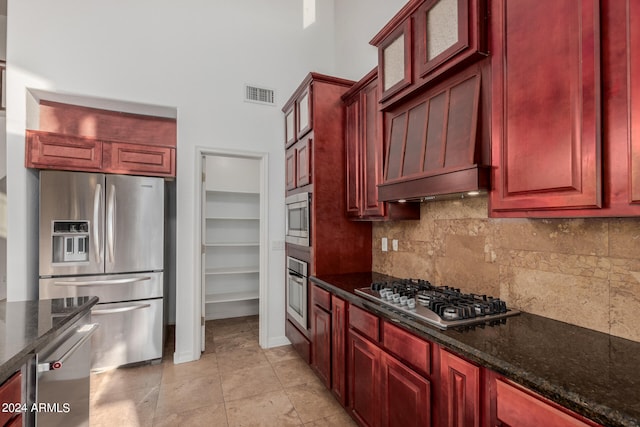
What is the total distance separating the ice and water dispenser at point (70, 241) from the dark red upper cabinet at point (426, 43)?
2.98 metres

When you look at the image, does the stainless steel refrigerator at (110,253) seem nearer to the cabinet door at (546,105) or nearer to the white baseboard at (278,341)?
the white baseboard at (278,341)

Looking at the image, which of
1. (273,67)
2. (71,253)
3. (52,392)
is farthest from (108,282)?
(273,67)

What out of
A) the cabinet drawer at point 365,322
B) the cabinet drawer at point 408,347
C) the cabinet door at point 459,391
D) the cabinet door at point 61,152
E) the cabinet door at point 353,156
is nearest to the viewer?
the cabinet door at point 459,391

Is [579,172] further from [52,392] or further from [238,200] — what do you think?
[238,200]

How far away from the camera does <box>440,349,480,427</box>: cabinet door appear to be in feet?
3.84

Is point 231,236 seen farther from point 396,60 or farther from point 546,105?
point 546,105

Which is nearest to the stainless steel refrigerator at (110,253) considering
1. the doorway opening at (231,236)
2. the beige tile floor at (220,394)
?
the beige tile floor at (220,394)

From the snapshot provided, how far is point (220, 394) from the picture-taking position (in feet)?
8.56

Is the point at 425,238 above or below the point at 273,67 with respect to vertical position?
below

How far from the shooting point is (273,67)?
147 inches

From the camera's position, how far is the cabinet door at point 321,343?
2.42m

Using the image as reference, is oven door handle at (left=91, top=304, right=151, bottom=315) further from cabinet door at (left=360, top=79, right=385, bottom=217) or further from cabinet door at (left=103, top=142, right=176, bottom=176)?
cabinet door at (left=360, top=79, right=385, bottom=217)

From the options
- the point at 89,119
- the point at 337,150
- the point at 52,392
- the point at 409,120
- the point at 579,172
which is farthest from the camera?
the point at 89,119

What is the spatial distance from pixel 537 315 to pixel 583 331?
227 mm
